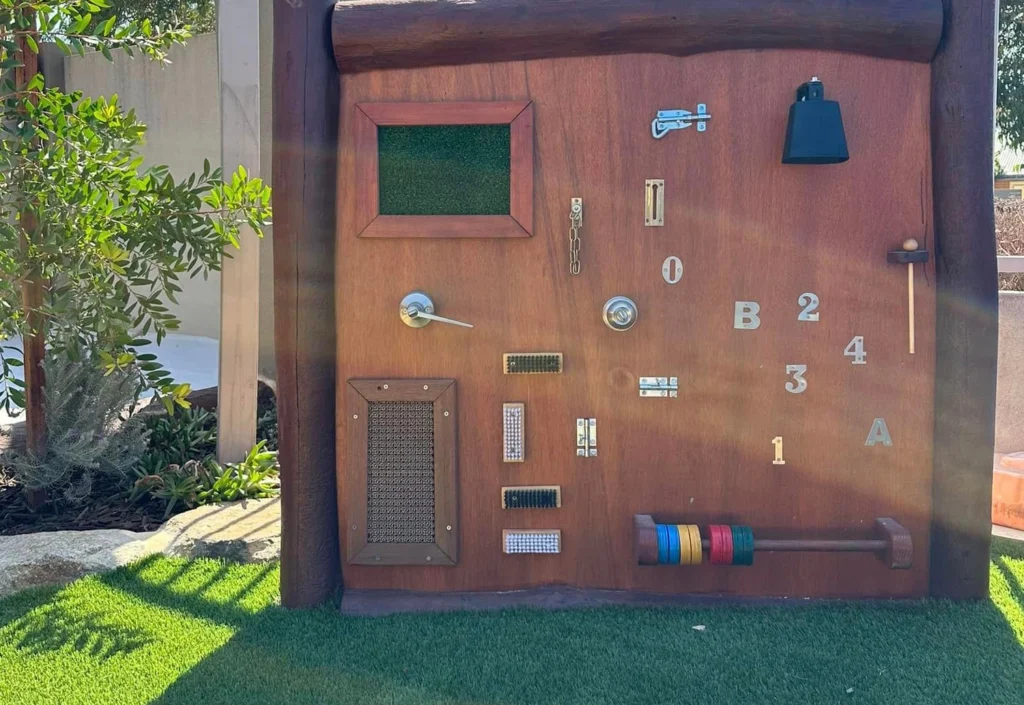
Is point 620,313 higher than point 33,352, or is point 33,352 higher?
point 620,313

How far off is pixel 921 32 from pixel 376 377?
2.40 meters

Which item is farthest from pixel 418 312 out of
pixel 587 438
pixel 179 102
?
pixel 179 102

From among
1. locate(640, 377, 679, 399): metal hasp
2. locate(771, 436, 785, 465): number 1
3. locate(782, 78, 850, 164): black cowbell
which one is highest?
locate(782, 78, 850, 164): black cowbell

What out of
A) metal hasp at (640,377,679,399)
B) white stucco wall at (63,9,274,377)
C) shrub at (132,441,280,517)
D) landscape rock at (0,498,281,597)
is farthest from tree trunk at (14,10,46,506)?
white stucco wall at (63,9,274,377)

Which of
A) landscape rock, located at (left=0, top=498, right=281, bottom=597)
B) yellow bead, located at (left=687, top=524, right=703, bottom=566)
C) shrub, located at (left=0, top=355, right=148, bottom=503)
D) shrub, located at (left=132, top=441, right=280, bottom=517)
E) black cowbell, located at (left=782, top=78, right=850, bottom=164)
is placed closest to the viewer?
black cowbell, located at (left=782, top=78, right=850, bottom=164)

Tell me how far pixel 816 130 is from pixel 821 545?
60.5 inches

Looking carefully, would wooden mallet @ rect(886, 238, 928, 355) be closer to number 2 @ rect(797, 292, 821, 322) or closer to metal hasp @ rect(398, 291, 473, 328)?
number 2 @ rect(797, 292, 821, 322)

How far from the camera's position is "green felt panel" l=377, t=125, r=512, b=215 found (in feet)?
10.2

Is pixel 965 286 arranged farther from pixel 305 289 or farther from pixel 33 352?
pixel 33 352

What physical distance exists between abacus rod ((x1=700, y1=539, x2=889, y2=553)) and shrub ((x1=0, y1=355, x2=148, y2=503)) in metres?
3.15

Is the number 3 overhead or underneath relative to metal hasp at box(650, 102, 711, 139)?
underneath

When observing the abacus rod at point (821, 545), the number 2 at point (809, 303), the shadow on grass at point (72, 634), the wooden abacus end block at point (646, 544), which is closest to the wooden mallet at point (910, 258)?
the number 2 at point (809, 303)

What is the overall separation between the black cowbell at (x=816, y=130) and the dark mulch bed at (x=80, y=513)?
3470 mm

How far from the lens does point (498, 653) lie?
287 centimetres
